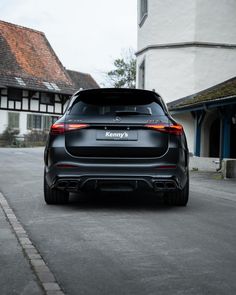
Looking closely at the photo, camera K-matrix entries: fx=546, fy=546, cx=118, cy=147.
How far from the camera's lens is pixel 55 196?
827cm

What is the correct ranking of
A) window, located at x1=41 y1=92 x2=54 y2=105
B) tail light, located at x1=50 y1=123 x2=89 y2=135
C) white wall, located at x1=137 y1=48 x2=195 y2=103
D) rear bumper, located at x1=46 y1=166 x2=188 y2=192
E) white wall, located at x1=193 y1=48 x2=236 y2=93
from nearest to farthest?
rear bumper, located at x1=46 y1=166 x2=188 y2=192 → tail light, located at x1=50 y1=123 x2=89 y2=135 → white wall, located at x1=193 y1=48 x2=236 y2=93 → white wall, located at x1=137 y1=48 x2=195 y2=103 → window, located at x1=41 y1=92 x2=54 y2=105

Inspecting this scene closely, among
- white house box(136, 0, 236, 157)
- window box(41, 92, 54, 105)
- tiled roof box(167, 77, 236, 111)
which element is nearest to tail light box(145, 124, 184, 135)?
tiled roof box(167, 77, 236, 111)

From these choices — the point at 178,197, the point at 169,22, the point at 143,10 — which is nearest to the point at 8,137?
the point at 143,10

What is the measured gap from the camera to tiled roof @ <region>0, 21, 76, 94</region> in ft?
148

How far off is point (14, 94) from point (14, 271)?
41.6 metres

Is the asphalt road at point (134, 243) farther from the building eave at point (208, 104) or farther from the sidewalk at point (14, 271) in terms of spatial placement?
the building eave at point (208, 104)

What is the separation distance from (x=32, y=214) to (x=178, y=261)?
319 centimetres

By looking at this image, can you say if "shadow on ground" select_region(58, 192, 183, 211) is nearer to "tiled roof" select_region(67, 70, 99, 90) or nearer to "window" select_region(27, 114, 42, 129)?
"window" select_region(27, 114, 42, 129)

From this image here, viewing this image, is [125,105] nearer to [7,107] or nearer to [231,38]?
[231,38]

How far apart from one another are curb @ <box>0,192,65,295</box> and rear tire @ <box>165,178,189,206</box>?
2.42 m

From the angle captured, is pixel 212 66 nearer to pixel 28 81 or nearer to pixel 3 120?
pixel 3 120

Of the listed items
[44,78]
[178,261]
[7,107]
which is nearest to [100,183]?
[178,261]

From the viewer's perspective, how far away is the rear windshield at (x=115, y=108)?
7.55m

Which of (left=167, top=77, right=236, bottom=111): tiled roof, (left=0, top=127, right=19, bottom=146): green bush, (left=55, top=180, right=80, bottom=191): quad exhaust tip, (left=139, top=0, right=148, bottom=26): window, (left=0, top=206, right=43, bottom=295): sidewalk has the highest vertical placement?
(left=139, top=0, right=148, bottom=26): window
